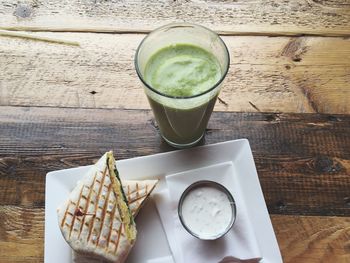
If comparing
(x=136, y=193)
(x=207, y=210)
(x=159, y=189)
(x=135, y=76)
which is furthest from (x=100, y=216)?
(x=135, y=76)

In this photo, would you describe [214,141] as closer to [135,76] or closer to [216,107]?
[216,107]

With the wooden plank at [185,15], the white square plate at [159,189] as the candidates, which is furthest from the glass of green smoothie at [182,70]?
the wooden plank at [185,15]

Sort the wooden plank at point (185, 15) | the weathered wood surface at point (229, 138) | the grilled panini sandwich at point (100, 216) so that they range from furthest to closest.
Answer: the wooden plank at point (185, 15) → the weathered wood surface at point (229, 138) → the grilled panini sandwich at point (100, 216)

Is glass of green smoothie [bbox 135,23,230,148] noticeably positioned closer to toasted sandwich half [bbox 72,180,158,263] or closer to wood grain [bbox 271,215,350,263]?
toasted sandwich half [bbox 72,180,158,263]

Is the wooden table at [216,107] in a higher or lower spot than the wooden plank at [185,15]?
lower

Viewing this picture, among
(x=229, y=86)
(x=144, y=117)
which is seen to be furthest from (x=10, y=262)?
(x=229, y=86)

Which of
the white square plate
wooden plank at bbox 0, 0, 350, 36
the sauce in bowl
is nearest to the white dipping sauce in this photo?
the sauce in bowl

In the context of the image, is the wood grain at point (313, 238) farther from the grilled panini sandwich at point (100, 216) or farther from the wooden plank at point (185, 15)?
the wooden plank at point (185, 15)
